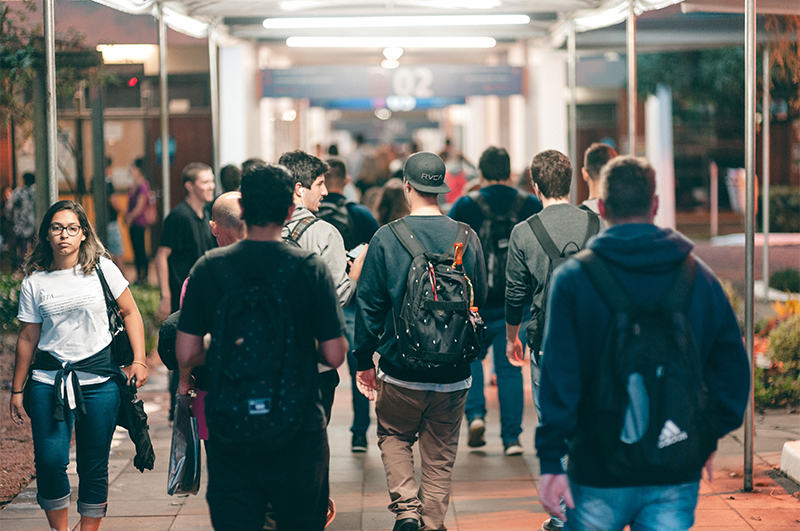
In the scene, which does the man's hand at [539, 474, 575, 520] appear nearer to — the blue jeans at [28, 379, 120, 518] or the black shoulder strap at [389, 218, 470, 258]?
the black shoulder strap at [389, 218, 470, 258]

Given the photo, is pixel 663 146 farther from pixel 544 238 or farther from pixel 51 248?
pixel 51 248

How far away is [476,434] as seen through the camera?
6.58 m

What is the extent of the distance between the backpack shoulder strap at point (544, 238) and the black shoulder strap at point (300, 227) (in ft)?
3.62

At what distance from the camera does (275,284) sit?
318 centimetres

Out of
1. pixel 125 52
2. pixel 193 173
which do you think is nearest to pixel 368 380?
pixel 193 173

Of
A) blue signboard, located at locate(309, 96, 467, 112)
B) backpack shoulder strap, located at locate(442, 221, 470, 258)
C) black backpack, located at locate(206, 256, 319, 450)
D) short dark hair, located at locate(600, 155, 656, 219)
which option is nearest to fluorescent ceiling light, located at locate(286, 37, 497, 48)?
blue signboard, located at locate(309, 96, 467, 112)

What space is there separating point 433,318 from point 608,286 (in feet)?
5.37

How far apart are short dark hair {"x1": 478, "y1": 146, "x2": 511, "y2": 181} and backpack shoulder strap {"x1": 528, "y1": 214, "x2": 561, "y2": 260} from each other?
5.30ft

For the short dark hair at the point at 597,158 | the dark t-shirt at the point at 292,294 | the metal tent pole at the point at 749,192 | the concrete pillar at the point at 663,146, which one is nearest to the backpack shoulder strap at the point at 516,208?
the short dark hair at the point at 597,158

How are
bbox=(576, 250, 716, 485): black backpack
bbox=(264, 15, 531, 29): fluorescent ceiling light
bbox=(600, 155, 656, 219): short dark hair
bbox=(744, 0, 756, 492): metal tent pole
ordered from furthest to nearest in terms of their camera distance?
1. bbox=(264, 15, 531, 29): fluorescent ceiling light
2. bbox=(744, 0, 756, 492): metal tent pole
3. bbox=(600, 155, 656, 219): short dark hair
4. bbox=(576, 250, 716, 485): black backpack

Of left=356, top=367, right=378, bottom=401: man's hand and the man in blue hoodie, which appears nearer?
the man in blue hoodie

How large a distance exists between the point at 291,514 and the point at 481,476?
2895 millimetres

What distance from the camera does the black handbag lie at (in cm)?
449

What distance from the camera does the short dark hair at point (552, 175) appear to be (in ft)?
16.8
